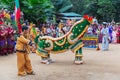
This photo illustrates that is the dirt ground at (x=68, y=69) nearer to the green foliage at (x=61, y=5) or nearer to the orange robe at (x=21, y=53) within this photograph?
the orange robe at (x=21, y=53)

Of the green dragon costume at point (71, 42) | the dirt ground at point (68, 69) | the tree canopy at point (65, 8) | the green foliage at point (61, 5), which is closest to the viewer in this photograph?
the dirt ground at point (68, 69)

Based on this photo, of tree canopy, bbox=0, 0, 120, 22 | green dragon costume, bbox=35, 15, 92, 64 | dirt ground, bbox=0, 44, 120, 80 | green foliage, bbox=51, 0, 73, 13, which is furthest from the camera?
green foliage, bbox=51, 0, 73, 13

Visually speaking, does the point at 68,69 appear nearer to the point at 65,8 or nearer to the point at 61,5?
the point at 61,5

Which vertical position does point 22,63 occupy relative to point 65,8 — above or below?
below

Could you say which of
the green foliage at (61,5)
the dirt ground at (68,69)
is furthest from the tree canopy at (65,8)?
the dirt ground at (68,69)

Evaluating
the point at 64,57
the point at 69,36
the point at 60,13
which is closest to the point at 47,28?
the point at 64,57

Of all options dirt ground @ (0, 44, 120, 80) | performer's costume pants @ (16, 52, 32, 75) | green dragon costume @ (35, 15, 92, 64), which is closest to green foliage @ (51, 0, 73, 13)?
dirt ground @ (0, 44, 120, 80)

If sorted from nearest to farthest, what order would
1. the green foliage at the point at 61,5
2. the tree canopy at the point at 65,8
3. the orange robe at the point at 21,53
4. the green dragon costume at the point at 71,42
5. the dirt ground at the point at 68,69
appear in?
1. the dirt ground at the point at 68,69
2. the orange robe at the point at 21,53
3. the green dragon costume at the point at 71,42
4. the tree canopy at the point at 65,8
5. the green foliage at the point at 61,5

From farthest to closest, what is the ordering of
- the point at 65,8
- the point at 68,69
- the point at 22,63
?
the point at 65,8
the point at 68,69
the point at 22,63

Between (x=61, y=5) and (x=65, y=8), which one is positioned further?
(x=65, y=8)

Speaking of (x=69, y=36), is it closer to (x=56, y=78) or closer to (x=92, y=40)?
(x=56, y=78)

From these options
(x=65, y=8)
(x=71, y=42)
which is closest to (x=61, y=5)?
(x=65, y=8)

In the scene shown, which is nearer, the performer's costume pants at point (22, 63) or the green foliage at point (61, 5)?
the performer's costume pants at point (22, 63)

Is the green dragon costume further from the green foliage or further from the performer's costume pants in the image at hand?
the green foliage
